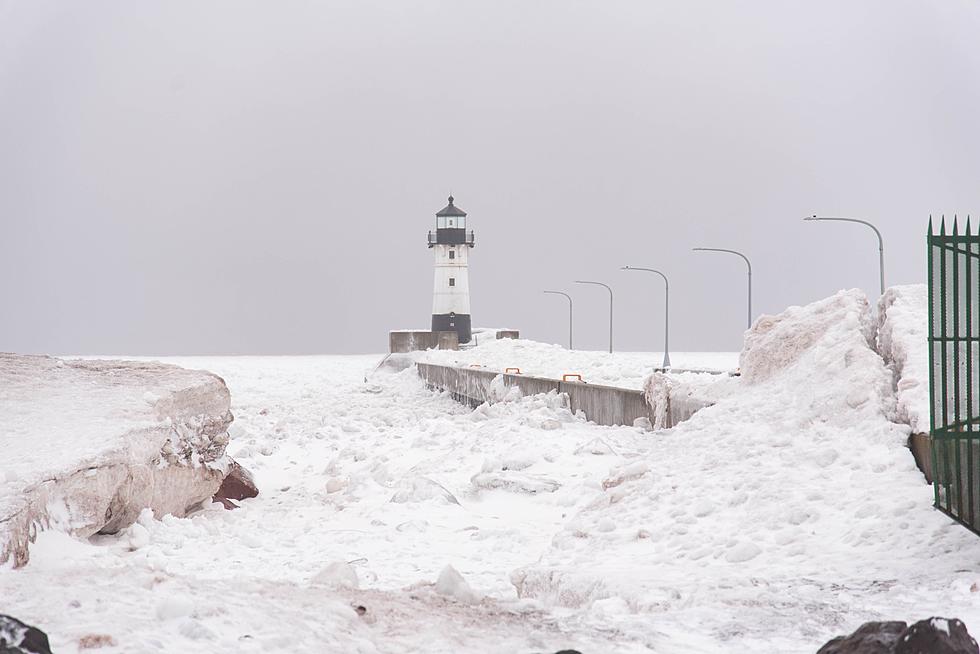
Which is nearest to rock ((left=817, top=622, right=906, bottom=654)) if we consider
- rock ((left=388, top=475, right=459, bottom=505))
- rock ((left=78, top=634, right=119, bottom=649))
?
rock ((left=78, top=634, right=119, bottom=649))

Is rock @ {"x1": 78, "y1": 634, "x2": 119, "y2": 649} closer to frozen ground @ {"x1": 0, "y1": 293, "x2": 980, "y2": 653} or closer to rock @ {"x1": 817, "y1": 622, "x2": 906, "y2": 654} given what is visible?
frozen ground @ {"x1": 0, "y1": 293, "x2": 980, "y2": 653}

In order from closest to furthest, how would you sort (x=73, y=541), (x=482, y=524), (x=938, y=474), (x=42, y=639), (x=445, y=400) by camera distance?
(x=42, y=639)
(x=938, y=474)
(x=73, y=541)
(x=482, y=524)
(x=445, y=400)

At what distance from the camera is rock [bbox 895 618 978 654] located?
5.20m

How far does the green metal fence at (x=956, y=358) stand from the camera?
26.8ft

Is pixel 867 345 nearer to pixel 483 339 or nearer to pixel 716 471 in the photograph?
pixel 716 471

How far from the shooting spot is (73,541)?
10.0m

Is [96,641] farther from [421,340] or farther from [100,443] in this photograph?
[421,340]

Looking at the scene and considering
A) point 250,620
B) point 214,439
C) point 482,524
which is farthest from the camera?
point 214,439

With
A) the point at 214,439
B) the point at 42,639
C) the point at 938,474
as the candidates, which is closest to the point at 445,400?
the point at 214,439

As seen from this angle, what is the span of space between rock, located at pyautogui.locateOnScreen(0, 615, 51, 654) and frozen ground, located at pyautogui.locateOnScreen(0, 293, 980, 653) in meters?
0.33

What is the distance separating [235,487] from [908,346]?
9.10 m

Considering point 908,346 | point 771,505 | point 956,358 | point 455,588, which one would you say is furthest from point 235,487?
point 956,358

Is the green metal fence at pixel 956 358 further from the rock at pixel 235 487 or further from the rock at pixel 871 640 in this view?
Answer: the rock at pixel 235 487

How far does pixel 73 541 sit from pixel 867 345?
30.5 feet
